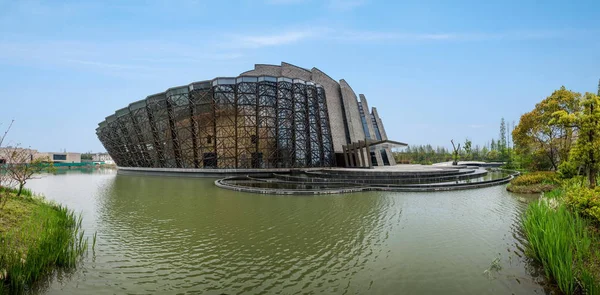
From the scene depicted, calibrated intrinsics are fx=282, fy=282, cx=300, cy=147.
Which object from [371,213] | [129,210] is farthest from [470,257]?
[129,210]

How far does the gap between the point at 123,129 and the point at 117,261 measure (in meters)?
44.6

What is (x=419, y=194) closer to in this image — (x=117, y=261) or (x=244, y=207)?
(x=244, y=207)

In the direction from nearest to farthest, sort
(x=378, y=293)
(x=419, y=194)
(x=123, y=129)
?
(x=378, y=293) → (x=419, y=194) → (x=123, y=129)

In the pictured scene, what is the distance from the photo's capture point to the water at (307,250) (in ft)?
18.2

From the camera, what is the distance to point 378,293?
16.9 feet

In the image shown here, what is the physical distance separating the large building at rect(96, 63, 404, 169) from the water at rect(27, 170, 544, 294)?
2308 centimetres

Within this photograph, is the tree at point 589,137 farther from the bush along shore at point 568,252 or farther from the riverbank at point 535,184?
the bush along shore at point 568,252

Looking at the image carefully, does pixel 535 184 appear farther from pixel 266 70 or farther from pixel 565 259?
pixel 266 70

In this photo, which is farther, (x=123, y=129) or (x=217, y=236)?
(x=123, y=129)

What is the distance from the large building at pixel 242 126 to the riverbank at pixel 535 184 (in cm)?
1603

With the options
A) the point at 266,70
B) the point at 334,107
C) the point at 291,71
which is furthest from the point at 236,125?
the point at 334,107

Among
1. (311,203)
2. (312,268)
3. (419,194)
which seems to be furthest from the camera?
(419,194)

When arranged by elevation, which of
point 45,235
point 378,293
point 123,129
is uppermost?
point 123,129

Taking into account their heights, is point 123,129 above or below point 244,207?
above
